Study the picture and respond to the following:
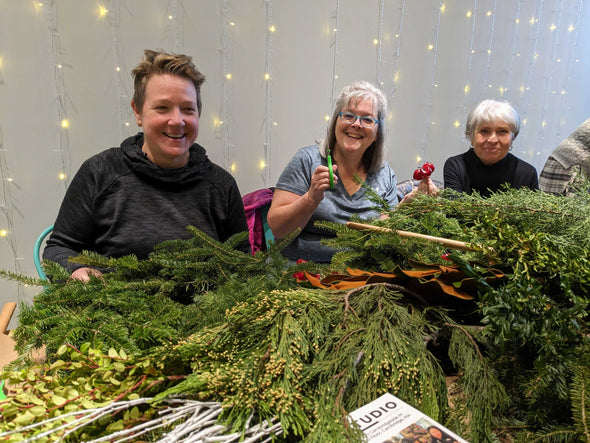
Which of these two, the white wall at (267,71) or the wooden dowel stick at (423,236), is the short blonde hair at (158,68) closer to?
the wooden dowel stick at (423,236)

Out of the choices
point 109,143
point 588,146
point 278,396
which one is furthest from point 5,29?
point 588,146

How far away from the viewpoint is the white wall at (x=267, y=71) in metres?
2.39

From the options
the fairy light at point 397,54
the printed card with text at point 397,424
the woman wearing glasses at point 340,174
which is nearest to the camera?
the printed card with text at point 397,424

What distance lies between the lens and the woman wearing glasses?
172 cm

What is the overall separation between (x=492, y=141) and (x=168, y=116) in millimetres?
1551

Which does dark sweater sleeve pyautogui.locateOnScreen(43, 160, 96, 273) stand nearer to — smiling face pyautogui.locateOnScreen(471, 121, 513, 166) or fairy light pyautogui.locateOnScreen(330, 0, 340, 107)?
smiling face pyautogui.locateOnScreen(471, 121, 513, 166)

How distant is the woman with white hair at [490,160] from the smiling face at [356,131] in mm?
559

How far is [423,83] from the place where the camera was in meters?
3.62

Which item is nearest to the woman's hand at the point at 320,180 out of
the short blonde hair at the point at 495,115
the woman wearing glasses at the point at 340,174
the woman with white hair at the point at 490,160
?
the woman wearing glasses at the point at 340,174

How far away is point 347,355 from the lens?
557 millimetres

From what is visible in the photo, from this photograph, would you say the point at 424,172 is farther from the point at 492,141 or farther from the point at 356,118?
the point at 492,141

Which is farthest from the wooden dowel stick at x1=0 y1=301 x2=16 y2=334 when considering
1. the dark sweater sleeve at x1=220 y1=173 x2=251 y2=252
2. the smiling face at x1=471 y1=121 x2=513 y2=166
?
the smiling face at x1=471 y1=121 x2=513 y2=166

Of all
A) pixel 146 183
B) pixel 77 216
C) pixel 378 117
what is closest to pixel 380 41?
pixel 378 117

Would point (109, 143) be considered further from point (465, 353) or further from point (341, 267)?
point (465, 353)
